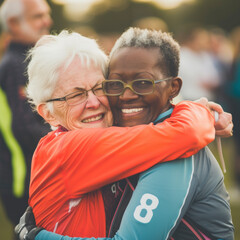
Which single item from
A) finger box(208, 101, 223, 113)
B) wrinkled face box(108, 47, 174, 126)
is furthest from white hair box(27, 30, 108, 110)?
finger box(208, 101, 223, 113)

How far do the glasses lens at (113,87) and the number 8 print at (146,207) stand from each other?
63cm

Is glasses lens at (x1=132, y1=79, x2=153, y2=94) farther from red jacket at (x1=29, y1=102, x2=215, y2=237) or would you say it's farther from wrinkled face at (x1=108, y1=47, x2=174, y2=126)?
red jacket at (x1=29, y1=102, x2=215, y2=237)

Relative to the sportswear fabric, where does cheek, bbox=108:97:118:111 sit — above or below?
above

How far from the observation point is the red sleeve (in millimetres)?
1998

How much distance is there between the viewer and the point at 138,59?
2205 millimetres

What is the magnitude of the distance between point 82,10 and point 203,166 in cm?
2975

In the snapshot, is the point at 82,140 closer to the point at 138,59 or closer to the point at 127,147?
the point at 127,147

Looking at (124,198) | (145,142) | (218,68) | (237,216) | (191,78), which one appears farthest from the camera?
(218,68)

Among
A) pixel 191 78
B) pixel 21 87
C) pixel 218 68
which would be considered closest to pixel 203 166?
pixel 21 87

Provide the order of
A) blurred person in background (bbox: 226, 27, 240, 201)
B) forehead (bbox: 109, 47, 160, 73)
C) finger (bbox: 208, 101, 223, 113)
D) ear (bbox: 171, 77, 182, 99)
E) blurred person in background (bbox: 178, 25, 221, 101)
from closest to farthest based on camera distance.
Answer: forehead (bbox: 109, 47, 160, 73)
ear (bbox: 171, 77, 182, 99)
finger (bbox: 208, 101, 223, 113)
blurred person in background (bbox: 226, 27, 240, 201)
blurred person in background (bbox: 178, 25, 221, 101)

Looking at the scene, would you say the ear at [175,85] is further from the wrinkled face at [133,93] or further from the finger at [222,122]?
the finger at [222,122]

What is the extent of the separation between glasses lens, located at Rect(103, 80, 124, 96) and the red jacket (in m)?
0.27

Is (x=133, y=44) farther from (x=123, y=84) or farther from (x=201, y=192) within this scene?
(x=201, y=192)

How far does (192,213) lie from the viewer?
2074mm
